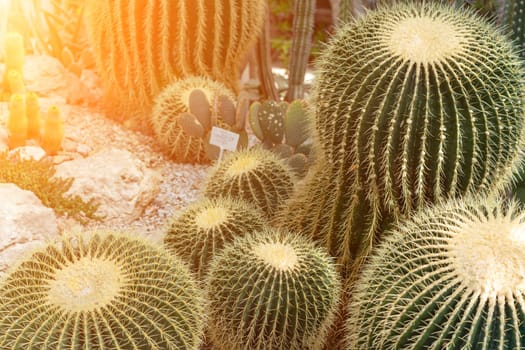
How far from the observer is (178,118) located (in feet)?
10.7

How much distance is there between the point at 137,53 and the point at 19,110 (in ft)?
2.33

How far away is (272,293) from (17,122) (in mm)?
1984

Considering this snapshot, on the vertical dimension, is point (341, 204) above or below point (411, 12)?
below

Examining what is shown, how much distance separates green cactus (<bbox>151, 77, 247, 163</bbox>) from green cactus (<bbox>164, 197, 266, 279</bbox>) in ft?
3.54

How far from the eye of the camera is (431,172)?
170 centimetres

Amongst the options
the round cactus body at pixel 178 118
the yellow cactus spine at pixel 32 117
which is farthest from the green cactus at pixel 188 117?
the yellow cactus spine at pixel 32 117

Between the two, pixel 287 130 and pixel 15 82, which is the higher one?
pixel 287 130

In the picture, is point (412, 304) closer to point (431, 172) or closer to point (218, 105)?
point (431, 172)

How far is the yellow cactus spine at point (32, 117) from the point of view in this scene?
325 centimetres

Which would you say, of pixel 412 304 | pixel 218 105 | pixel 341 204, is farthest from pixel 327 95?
pixel 218 105

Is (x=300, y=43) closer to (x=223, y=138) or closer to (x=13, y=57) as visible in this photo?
(x=223, y=138)

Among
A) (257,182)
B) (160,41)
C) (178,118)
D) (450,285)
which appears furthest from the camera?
(160,41)


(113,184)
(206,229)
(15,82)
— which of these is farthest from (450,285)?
(15,82)

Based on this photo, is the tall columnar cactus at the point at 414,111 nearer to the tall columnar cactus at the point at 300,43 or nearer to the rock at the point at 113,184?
the rock at the point at 113,184
